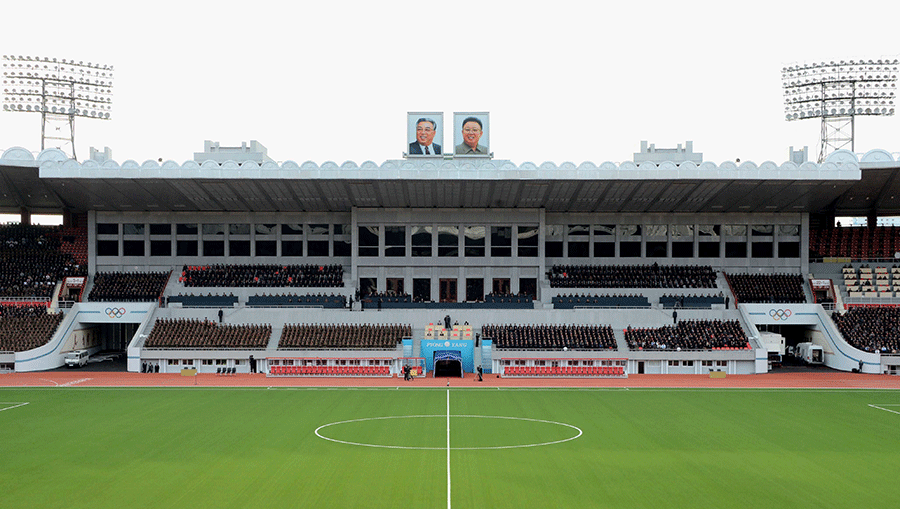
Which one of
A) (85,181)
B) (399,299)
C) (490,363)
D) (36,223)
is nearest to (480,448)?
(490,363)

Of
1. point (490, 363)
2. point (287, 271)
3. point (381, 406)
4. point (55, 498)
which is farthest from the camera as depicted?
point (287, 271)

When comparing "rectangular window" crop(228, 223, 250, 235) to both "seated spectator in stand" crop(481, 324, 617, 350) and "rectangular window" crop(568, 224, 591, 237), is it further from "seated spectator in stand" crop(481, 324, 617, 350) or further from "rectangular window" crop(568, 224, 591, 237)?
"rectangular window" crop(568, 224, 591, 237)

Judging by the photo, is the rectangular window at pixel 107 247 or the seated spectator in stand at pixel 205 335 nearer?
the seated spectator in stand at pixel 205 335

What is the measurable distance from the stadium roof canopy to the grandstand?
Answer: 0.65 feet

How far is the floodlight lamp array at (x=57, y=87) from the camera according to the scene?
211ft

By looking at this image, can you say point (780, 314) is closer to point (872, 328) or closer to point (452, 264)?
point (872, 328)

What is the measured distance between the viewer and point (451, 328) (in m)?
53.4

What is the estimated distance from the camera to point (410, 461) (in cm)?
2262

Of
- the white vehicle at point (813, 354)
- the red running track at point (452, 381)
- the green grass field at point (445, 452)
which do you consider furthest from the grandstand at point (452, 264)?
the green grass field at point (445, 452)

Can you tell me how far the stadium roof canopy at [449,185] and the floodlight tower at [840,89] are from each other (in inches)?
336

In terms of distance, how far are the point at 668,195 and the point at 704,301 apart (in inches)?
333

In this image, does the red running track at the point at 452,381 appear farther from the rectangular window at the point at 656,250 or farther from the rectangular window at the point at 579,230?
the rectangular window at the point at 579,230

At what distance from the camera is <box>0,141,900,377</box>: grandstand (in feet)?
166

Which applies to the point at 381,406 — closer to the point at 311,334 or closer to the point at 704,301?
the point at 311,334
